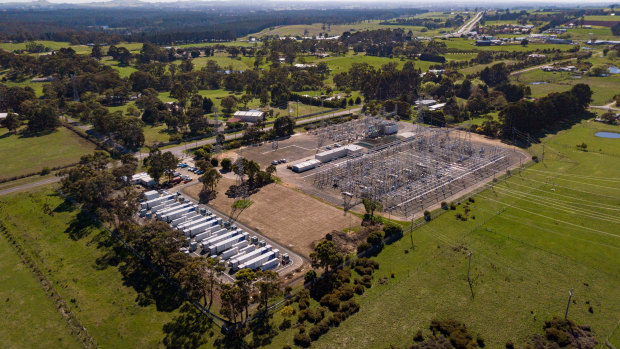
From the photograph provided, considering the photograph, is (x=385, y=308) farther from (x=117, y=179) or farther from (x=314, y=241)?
(x=117, y=179)

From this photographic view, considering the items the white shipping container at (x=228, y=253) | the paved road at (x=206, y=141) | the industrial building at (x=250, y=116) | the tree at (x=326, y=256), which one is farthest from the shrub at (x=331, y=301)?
the industrial building at (x=250, y=116)

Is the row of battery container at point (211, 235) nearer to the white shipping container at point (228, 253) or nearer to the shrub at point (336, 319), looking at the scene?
the white shipping container at point (228, 253)

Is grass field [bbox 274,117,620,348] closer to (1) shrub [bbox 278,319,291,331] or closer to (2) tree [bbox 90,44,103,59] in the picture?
(1) shrub [bbox 278,319,291,331]

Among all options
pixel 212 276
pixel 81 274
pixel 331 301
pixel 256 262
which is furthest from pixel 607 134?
pixel 81 274

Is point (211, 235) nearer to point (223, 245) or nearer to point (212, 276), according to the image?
point (223, 245)

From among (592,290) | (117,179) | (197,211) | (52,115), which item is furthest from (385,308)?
(52,115)

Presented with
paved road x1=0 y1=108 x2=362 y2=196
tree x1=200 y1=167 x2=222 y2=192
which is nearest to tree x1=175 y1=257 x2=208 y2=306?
tree x1=200 y1=167 x2=222 y2=192

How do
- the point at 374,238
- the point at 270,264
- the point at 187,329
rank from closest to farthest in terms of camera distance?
the point at 187,329, the point at 270,264, the point at 374,238
